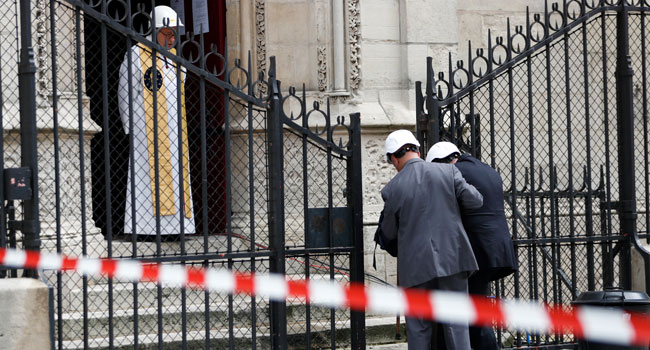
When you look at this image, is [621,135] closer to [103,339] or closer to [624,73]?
[624,73]

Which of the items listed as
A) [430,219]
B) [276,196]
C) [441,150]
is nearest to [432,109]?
[441,150]

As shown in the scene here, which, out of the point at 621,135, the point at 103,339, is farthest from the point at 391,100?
the point at 103,339

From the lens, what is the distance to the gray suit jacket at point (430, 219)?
725 cm

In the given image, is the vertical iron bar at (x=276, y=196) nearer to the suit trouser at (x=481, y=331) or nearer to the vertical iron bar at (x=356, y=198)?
the vertical iron bar at (x=356, y=198)

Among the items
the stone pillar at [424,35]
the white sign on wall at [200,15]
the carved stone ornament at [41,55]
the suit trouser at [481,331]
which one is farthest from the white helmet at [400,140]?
the white sign on wall at [200,15]

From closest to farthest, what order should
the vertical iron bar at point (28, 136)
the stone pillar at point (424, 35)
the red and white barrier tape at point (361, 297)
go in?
the vertical iron bar at point (28, 136) → the red and white barrier tape at point (361, 297) → the stone pillar at point (424, 35)

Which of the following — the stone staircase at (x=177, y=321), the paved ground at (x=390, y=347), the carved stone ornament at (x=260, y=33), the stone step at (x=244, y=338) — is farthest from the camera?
the carved stone ornament at (x=260, y=33)

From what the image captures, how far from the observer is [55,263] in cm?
686

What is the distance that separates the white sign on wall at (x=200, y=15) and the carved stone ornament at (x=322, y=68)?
1.38m

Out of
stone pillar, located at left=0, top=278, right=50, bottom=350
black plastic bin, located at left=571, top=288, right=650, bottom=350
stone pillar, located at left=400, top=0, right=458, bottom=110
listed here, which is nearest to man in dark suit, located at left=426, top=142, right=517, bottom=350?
→ black plastic bin, located at left=571, top=288, right=650, bottom=350

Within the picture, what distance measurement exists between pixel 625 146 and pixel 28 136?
5.14 m

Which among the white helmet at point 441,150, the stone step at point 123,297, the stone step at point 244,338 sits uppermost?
the white helmet at point 441,150

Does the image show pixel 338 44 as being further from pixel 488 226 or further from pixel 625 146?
pixel 488 226

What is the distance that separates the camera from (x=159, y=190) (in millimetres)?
8398
